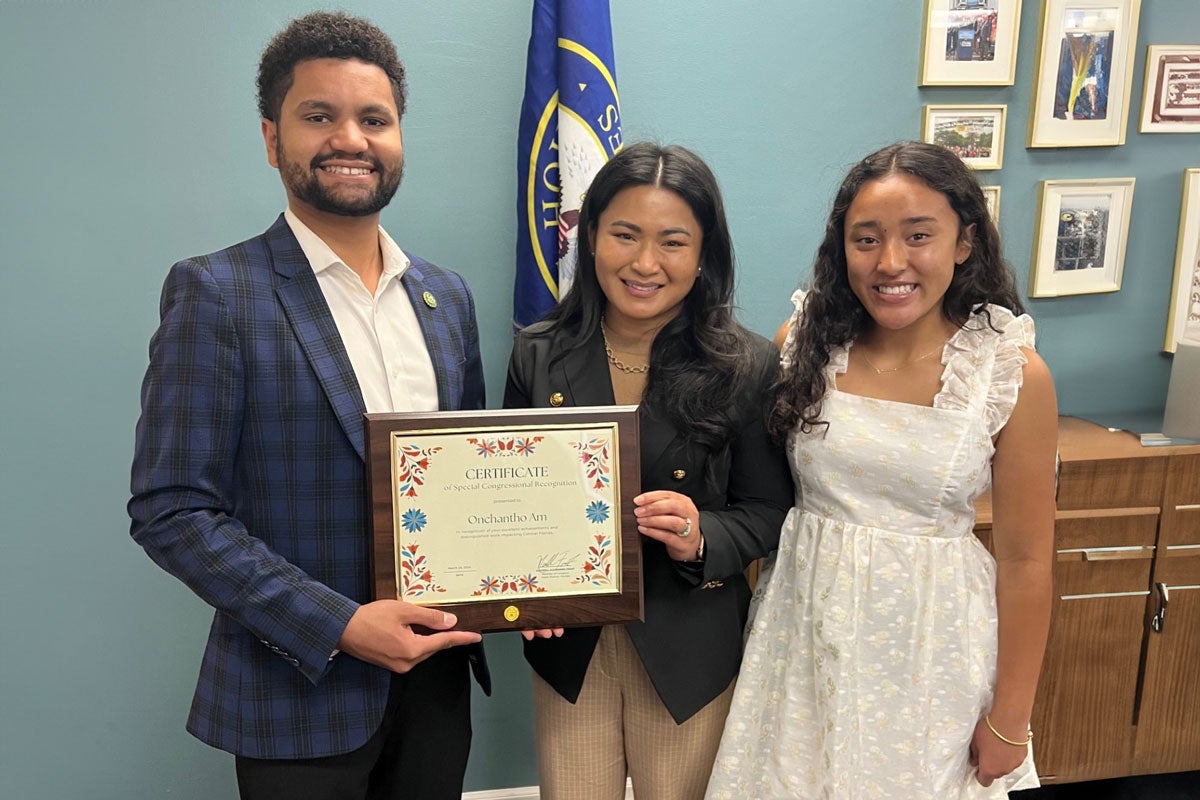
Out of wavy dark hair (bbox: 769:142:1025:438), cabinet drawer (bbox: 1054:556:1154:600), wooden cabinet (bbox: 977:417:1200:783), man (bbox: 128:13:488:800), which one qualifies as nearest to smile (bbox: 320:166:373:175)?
man (bbox: 128:13:488:800)

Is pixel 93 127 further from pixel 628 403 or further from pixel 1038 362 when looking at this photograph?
pixel 1038 362

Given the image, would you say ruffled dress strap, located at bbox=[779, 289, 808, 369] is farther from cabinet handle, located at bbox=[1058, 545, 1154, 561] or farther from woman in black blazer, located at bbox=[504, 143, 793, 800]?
cabinet handle, located at bbox=[1058, 545, 1154, 561]

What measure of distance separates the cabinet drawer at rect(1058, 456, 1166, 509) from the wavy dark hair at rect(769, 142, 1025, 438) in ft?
3.15

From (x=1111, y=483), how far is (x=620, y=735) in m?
1.58

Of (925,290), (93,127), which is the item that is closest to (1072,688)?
(925,290)

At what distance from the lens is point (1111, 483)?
2281 millimetres

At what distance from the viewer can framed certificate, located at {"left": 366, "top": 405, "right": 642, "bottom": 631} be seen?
128cm

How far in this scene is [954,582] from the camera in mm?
1482

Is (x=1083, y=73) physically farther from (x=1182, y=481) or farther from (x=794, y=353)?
(x=794, y=353)

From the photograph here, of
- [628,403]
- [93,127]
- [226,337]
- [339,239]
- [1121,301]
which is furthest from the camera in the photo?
[1121,301]

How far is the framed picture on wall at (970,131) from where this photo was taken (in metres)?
2.53

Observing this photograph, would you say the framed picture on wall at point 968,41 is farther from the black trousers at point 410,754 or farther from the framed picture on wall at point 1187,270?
the black trousers at point 410,754

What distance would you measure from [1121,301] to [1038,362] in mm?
1672

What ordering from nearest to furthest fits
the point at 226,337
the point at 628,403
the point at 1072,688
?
the point at 226,337, the point at 628,403, the point at 1072,688
